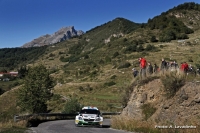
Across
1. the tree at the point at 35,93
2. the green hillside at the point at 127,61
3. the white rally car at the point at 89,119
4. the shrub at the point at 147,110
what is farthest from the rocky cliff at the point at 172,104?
the tree at the point at 35,93

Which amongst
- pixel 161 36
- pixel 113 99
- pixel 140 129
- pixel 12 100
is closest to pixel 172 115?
pixel 140 129

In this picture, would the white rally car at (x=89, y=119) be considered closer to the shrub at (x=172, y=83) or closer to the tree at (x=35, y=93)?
the shrub at (x=172, y=83)

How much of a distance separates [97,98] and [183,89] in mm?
40613

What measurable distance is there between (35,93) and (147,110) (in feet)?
133

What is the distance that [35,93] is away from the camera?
188 feet

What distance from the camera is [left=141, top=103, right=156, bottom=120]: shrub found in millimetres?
19031

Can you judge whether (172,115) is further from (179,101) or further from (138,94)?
(138,94)

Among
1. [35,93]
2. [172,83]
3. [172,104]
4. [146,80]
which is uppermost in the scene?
[146,80]

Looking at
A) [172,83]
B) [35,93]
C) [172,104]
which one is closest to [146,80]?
[172,83]

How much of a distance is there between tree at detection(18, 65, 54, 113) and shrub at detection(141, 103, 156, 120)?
37.2m

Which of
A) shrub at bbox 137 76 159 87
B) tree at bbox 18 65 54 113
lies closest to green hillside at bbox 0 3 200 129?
tree at bbox 18 65 54 113

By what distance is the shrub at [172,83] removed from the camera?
56.5 feet

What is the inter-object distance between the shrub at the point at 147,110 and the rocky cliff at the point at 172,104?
192 millimetres

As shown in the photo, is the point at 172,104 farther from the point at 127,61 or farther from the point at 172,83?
the point at 127,61
